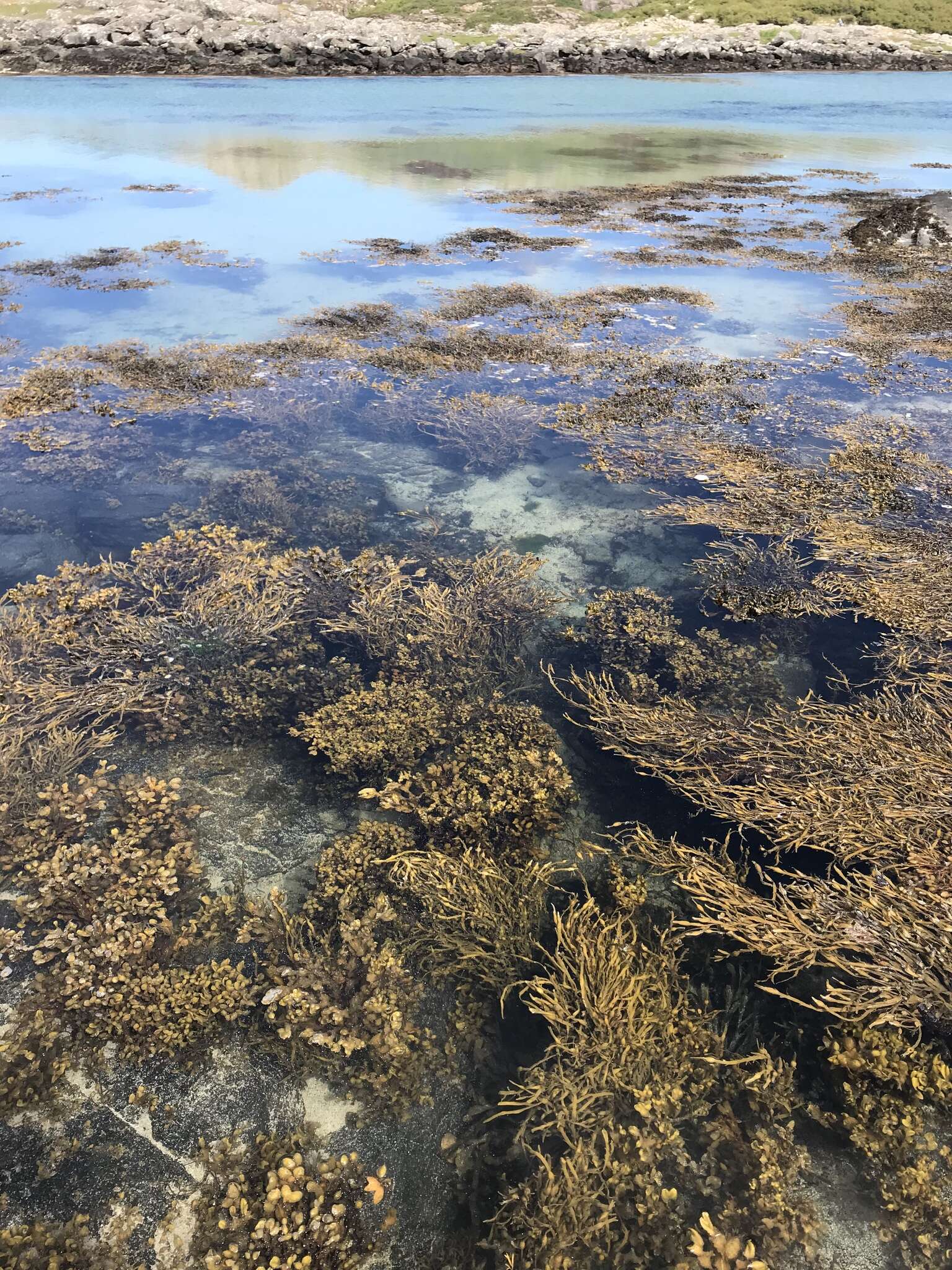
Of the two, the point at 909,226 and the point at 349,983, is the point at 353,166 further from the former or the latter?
the point at 349,983

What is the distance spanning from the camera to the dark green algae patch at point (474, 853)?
3648 millimetres

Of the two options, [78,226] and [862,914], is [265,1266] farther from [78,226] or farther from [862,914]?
[78,226]

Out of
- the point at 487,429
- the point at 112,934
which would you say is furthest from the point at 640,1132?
the point at 487,429

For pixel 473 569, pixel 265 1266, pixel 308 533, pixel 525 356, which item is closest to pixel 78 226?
pixel 525 356

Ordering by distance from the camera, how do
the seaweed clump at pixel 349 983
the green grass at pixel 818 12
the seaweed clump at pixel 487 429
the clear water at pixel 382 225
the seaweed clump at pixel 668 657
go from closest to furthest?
the seaweed clump at pixel 349 983, the seaweed clump at pixel 668 657, the clear water at pixel 382 225, the seaweed clump at pixel 487 429, the green grass at pixel 818 12

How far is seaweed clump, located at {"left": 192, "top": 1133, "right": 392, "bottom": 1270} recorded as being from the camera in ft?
11.1

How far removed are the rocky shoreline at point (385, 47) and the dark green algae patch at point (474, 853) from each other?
87931 millimetres

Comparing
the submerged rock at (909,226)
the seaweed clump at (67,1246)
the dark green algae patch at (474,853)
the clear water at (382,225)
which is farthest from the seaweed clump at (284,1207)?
the submerged rock at (909,226)

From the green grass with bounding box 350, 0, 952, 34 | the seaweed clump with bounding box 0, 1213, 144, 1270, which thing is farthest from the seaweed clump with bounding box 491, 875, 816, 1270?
the green grass with bounding box 350, 0, 952, 34

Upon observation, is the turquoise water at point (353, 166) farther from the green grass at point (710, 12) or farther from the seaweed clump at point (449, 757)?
the green grass at point (710, 12)

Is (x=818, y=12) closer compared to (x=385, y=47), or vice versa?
(x=385, y=47)

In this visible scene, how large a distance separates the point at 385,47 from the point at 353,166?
64.7 meters

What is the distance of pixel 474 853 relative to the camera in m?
5.31

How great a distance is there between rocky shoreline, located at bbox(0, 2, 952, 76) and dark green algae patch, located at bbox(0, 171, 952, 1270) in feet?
288
